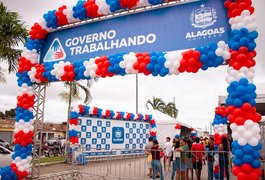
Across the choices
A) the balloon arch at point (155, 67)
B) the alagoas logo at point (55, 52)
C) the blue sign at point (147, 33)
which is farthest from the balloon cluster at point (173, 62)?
the alagoas logo at point (55, 52)

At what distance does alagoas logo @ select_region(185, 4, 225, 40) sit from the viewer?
6.49 m

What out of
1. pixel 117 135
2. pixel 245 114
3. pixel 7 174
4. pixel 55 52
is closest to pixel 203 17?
pixel 245 114

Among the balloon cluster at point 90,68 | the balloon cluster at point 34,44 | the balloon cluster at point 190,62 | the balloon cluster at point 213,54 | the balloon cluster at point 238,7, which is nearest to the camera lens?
the balloon cluster at point 238,7

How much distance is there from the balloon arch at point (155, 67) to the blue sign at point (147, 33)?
1.12ft

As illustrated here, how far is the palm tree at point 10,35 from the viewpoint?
435 inches

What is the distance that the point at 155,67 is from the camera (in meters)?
6.61

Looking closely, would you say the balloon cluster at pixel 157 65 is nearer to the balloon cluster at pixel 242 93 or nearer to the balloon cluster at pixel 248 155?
the balloon cluster at pixel 242 93

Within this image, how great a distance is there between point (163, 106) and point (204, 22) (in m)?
32.2

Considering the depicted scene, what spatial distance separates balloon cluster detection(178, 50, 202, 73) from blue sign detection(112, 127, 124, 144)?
11.4 m

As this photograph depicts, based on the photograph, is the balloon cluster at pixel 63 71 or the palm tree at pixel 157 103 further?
the palm tree at pixel 157 103

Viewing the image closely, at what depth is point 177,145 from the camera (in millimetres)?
9195

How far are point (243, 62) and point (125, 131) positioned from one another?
13.1m

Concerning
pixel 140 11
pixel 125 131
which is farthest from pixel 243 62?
pixel 125 131

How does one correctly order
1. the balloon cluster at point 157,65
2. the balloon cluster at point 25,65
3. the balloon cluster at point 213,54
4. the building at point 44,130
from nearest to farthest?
the balloon cluster at point 213,54 < the balloon cluster at point 157,65 < the balloon cluster at point 25,65 < the building at point 44,130
